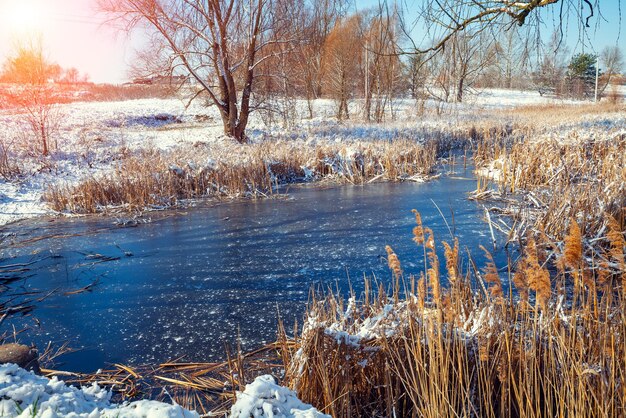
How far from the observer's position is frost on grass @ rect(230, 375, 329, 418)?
1478 millimetres

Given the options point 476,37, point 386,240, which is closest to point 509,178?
point 386,240

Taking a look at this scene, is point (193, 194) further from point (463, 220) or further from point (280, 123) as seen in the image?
point (280, 123)

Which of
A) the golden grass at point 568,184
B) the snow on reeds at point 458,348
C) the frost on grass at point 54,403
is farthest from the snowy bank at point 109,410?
the golden grass at point 568,184

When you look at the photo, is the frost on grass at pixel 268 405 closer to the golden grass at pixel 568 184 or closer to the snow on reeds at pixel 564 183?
the golden grass at pixel 568 184

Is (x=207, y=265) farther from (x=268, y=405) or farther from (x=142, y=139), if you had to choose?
(x=142, y=139)

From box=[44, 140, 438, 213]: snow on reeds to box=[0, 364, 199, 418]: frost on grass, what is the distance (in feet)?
21.8

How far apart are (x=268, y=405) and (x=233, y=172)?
332 inches

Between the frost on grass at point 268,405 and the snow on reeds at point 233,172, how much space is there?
7235 mm

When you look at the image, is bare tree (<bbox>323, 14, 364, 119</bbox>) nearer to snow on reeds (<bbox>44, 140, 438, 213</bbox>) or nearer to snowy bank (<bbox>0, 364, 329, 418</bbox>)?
snow on reeds (<bbox>44, 140, 438, 213</bbox>)

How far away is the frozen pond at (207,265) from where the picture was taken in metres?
3.67

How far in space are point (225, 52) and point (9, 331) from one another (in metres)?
12.3

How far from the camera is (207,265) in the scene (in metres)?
5.34

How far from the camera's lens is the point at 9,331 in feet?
12.5

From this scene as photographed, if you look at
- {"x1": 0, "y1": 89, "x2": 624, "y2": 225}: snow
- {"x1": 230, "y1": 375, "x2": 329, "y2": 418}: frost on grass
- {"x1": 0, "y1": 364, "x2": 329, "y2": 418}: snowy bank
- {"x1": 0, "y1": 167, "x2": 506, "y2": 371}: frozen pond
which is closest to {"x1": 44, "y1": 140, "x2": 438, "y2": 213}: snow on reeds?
{"x1": 0, "y1": 89, "x2": 624, "y2": 225}: snow
